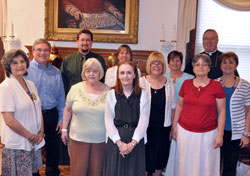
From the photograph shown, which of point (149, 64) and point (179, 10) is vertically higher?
point (179, 10)

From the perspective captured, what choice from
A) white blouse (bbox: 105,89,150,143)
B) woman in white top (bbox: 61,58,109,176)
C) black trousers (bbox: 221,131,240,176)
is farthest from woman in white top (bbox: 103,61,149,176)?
black trousers (bbox: 221,131,240,176)

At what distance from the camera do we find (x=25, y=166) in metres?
2.04

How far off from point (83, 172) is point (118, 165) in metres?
0.37

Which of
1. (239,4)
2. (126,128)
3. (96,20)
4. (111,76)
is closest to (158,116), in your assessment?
(126,128)

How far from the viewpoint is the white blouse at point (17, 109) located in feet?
6.29

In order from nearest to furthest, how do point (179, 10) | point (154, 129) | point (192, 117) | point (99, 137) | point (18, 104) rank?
1. point (18, 104)
2. point (99, 137)
3. point (192, 117)
4. point (154, 129)
5. point (179, 10)

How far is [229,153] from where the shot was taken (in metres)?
2.56

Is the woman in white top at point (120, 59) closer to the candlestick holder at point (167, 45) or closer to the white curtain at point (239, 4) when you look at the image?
the candlestick holder at point (167, 45)

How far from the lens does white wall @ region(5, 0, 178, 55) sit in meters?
4.14

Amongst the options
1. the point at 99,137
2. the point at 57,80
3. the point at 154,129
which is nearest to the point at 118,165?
the point at 99,137

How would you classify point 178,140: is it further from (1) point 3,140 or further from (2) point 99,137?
(1) point 3,140

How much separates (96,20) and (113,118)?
2582 mm

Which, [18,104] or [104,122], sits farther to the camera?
[104,122]

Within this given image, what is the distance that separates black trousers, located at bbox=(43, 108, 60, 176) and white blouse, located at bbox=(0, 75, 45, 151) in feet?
1.45
